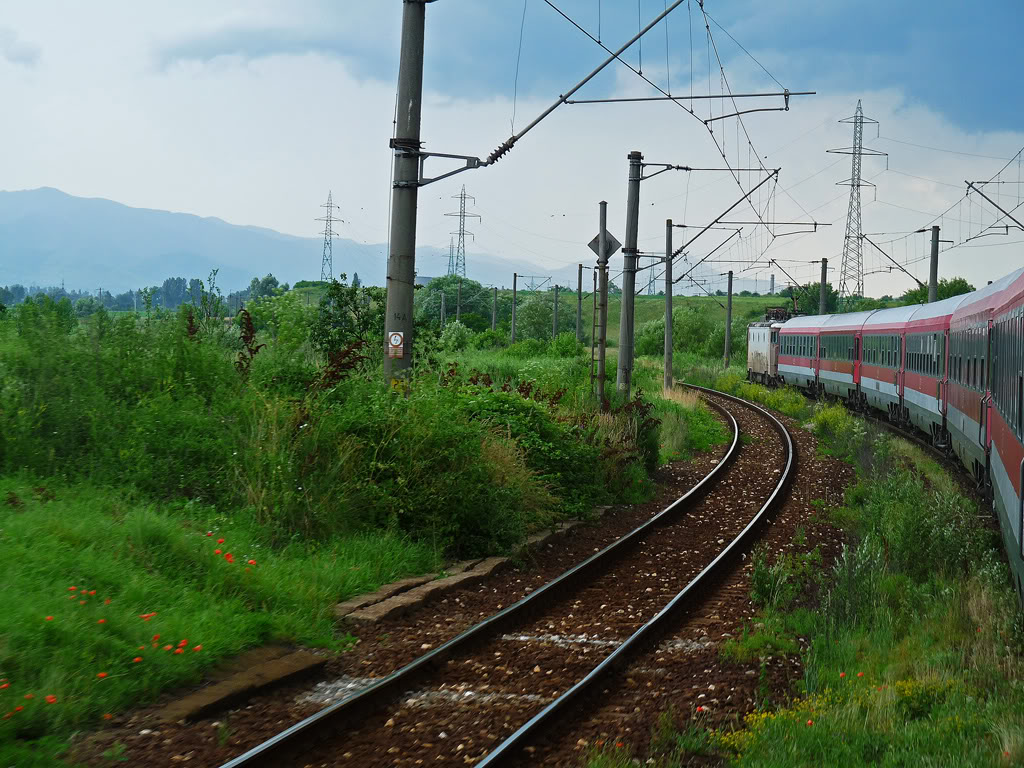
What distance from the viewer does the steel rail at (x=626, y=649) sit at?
576cm

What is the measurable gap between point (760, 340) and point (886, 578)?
43169 millimetres

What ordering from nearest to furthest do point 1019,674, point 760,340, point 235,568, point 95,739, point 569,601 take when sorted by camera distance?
point 95,739, point 1019,674, point 235,568, point 569,601, point 760,340

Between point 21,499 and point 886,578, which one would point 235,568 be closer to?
point 21,499

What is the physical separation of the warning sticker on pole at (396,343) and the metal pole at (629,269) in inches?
342

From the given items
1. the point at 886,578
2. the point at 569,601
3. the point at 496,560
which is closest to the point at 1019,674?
the point at 886,578

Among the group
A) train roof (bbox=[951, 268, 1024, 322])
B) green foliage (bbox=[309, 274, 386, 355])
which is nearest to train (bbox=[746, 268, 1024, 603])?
train roof (bbox=[951, 268, 1024, 322])

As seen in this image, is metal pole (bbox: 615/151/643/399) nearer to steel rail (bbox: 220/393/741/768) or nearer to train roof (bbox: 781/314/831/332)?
steel rail (bbox: 220/393/741/768)

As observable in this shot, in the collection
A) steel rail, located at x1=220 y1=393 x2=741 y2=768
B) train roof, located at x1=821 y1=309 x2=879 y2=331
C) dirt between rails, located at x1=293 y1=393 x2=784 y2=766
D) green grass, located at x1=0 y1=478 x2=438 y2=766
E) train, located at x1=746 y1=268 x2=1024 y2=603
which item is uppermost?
train roof, located at x1=821 y1=309 x2=879 y2=331

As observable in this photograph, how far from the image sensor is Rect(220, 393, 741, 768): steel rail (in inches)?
→ 212

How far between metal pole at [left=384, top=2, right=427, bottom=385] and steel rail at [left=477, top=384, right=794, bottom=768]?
4.84 meters

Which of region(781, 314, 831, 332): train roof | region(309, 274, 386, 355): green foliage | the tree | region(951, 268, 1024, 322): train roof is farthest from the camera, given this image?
the tree

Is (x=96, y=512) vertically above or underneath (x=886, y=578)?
above

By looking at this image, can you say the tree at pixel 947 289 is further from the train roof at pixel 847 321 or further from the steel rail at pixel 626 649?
the steel rail at pixel 626 649

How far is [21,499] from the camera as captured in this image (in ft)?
27.3
